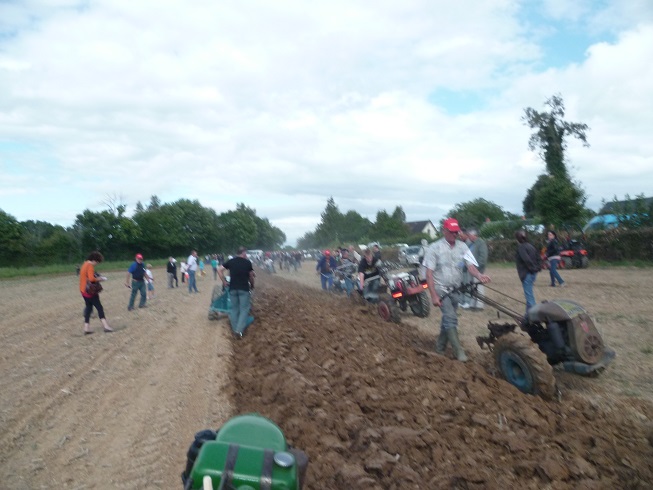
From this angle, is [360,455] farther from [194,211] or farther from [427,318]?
[194,211]

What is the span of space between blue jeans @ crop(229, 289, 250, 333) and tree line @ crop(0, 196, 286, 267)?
51.3 meters

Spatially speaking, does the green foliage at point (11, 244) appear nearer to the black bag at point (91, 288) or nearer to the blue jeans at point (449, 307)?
the black bag at point (91, 288)

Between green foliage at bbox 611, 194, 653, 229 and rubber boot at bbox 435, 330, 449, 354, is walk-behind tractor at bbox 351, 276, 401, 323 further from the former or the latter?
green foliage at bbox 611, 194, 653, 229

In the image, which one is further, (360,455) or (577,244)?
(577,244)

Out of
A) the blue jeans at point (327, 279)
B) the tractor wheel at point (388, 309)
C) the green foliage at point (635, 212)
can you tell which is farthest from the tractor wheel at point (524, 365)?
the green foliage at point (635, 212)

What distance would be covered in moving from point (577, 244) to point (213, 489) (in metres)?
22.9

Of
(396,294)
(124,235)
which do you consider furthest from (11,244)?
(396,294)

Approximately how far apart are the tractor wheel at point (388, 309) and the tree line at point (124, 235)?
52203mm

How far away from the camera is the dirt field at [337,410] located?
4180mm

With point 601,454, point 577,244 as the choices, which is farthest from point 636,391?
point 577,244

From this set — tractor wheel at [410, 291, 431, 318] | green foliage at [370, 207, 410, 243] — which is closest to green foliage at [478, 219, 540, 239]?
tractor wheel at [410, 291, 431, 318]

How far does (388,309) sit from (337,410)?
20.1 ft

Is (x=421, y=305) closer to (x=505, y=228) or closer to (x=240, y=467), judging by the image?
(x=240, y=467)

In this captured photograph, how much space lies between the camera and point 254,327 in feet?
36.5
